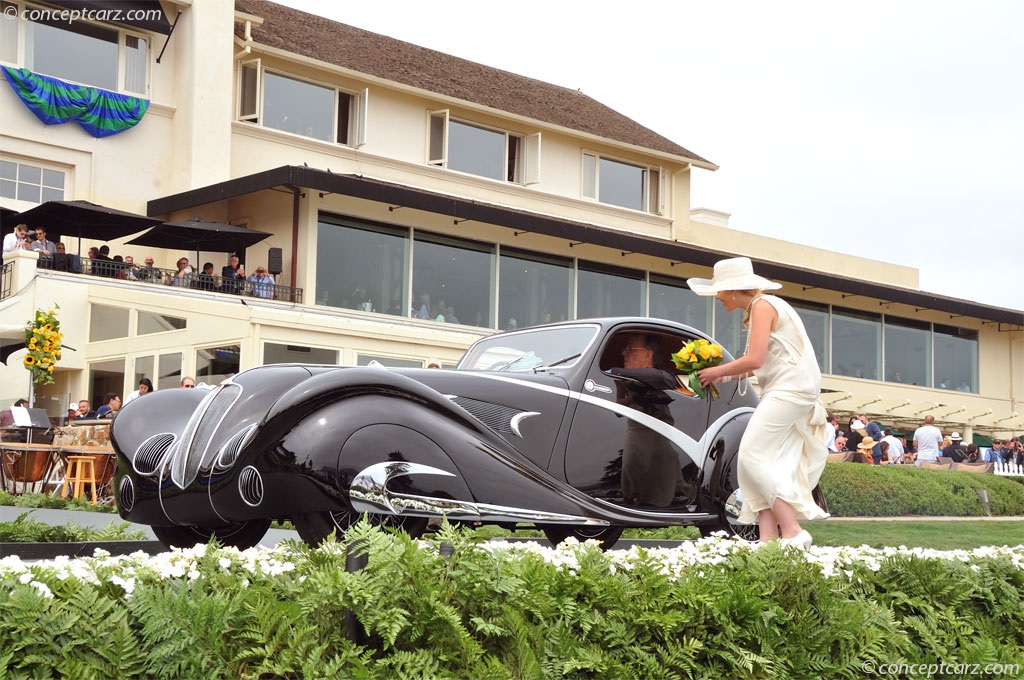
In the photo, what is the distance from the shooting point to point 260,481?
660cm

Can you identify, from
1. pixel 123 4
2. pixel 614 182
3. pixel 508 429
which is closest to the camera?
pixel 508 429

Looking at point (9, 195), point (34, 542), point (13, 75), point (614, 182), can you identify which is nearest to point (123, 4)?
point (13, 75)

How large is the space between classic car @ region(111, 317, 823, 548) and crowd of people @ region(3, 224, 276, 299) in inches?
651

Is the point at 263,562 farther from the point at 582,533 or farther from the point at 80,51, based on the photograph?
the point at 80,51

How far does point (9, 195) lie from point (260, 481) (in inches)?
912

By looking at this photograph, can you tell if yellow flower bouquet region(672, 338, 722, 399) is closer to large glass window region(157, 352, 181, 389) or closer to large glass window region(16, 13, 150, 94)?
large glass window region(157, 352, 181, 389)

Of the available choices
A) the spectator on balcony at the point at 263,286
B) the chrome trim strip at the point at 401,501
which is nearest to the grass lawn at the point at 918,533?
the chrome trim strip at the point at 401,501

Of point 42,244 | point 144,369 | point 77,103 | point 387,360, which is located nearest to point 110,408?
point 144,369

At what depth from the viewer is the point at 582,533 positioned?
30.9 ft

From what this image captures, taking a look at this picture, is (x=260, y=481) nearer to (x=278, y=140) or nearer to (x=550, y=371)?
(x=550, y=371)

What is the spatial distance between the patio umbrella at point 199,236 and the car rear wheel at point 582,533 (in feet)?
54.7

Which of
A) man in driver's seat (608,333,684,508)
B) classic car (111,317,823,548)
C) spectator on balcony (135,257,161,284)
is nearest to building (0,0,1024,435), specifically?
spectator on balcony (135,257,161,284)

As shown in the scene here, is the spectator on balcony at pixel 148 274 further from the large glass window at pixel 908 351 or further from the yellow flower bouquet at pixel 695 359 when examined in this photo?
the large glass window at pixel 908 351

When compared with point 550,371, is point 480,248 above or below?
above
